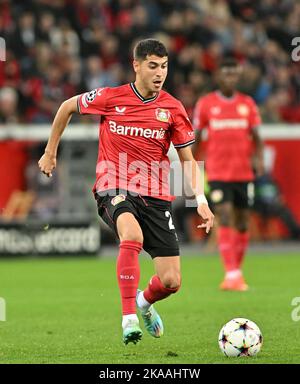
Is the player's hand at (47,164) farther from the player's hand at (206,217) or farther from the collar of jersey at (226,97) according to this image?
the collar of jersey at (226,97)

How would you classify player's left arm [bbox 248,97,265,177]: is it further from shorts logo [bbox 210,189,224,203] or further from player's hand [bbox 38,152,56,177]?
player's hand [bbox 38,152,56,177]

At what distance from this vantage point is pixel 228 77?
12.3 metres

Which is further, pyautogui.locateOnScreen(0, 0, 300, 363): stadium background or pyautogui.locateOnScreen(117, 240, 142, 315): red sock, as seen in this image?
pyautogui.locateOnScreen(0, 0, 300, 363): stadium background

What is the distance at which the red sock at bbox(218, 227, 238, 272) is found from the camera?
1214cm

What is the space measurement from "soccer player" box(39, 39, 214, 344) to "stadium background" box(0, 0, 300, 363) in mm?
4169

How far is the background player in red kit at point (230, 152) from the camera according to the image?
12.4 m

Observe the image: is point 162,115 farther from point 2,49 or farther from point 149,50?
point 2,49

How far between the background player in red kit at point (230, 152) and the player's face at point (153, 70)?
176 inches

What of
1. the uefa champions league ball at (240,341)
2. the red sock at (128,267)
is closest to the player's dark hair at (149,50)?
the red sock at (128,267)

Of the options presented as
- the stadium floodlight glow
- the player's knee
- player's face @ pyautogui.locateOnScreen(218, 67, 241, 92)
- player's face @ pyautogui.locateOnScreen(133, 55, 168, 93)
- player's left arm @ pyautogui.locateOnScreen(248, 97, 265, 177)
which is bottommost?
the player's knee

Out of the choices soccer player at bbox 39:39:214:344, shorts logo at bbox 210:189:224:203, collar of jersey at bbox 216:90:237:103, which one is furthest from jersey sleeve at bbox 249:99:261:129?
soccer player at bbox 39:39:214:344

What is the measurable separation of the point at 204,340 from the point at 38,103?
11.4 m

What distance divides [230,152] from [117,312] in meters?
3.16

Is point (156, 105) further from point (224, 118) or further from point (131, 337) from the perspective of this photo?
point (224, 118)
